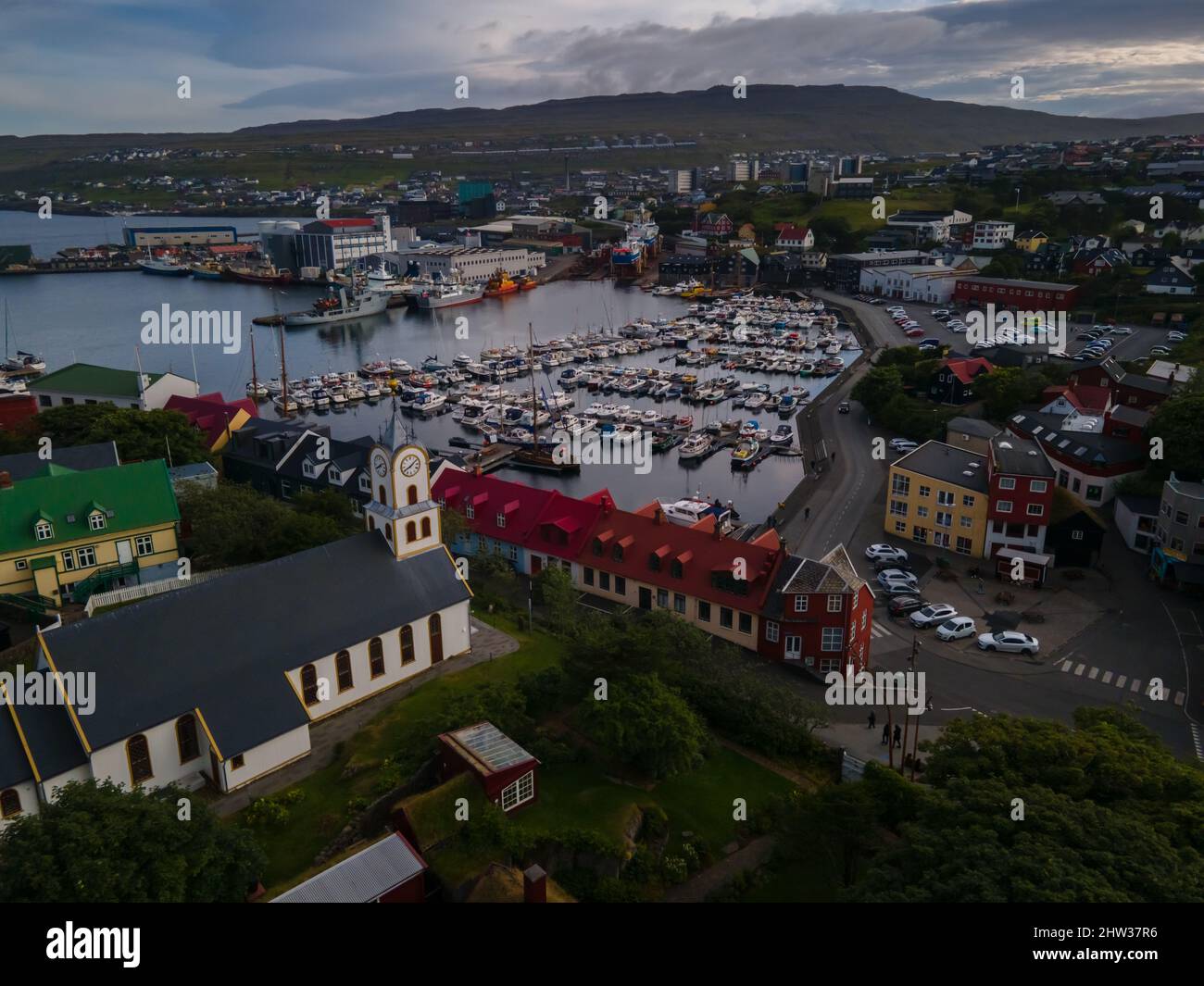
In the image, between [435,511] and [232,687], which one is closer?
[232,687]

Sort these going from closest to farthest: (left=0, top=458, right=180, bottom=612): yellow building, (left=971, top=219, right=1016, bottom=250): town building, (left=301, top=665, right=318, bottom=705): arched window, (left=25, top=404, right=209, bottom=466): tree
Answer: (left=301, top=665, right=318, bottom=705): arched window, (left=0, top=458, right=180, bottom=612): yellow building, (left=25, top=404, right=209, bottom=466): tree, (left=971, top=219, right=1016, bottom=250): town building

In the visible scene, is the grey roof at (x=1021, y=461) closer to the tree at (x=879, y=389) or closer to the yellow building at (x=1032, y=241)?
the tree at (x=879, y=389)

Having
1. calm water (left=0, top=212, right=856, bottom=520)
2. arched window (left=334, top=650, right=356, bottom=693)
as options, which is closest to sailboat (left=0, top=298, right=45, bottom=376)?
calm water (left=0, top=212, right=856, bottom=520)

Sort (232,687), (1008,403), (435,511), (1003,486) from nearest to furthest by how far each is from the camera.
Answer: (232,687) < (435,511) < (1003,486) < (1008,403)

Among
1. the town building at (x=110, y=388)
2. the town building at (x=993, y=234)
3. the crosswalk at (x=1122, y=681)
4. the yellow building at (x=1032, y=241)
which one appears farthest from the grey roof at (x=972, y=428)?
the town building at (x=993, y=234)

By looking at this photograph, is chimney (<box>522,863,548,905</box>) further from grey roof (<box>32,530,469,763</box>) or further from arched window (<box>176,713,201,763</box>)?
arched window (<box>176,713,201,763</box>)
